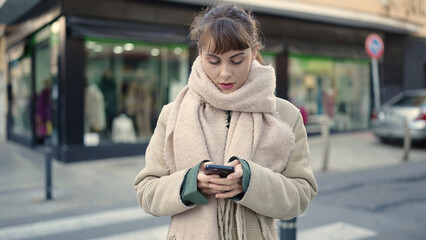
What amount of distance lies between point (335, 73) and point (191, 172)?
552 inches

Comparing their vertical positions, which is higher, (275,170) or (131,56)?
(275,170)

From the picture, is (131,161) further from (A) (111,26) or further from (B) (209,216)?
(B) (209,216)

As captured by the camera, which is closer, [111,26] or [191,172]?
[191,172]

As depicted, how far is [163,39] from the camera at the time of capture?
34.1ft

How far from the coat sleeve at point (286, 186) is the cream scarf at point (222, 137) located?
56mm

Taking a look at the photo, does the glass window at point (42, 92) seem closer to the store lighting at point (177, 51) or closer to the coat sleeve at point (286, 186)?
the store lighting at point (177, 51)

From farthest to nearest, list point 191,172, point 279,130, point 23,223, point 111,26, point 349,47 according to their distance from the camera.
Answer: point 349,47 → point 111,26 → point 23,223 → point 279,130 → point 191,172

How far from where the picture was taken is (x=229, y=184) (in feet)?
4.80

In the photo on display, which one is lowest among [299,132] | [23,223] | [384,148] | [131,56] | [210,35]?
[384,148]

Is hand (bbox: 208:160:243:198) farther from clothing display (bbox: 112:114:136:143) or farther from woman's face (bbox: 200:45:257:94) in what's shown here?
clothing display (bbox: 112:114:136:143)

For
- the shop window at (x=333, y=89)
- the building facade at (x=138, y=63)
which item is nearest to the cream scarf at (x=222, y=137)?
the building facade at (x=138, y=63)

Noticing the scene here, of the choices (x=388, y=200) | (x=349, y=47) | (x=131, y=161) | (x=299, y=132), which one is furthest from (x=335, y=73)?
(x=299, y=132)

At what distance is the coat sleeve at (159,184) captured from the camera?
1551 mm

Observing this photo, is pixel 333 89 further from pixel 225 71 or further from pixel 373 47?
pixel 225 71
